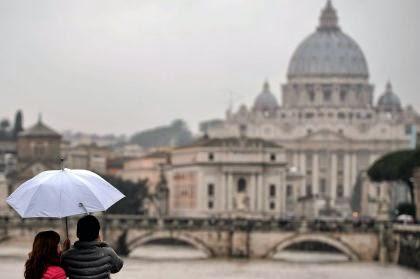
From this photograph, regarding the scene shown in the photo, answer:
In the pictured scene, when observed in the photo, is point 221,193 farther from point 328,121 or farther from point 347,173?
point 328,121

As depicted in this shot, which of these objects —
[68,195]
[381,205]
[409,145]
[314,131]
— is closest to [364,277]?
[381,205]

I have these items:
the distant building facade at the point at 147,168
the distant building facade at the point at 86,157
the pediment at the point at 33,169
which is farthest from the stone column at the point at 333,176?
the pediment at the point at 33,169

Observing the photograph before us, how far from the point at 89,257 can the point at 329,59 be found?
17975 centimetres

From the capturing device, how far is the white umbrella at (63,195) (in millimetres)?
14867

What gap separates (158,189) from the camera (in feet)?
402

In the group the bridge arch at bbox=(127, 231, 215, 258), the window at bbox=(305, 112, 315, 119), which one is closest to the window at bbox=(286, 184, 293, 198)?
the window at bbox=(305, 112, 315, 119)

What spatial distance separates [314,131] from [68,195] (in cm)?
16142

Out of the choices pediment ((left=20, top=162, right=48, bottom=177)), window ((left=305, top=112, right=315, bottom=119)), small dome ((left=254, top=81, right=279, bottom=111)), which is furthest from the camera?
small dome ((left=254, top=81, right=279, bottom=111))

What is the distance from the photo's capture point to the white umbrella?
14867 mm

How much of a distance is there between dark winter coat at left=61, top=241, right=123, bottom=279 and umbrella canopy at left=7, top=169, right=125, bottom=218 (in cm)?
33

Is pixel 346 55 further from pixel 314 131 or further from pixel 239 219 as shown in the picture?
pixel 239 219

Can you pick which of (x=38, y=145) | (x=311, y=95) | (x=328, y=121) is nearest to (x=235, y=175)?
(x=38, y=145)

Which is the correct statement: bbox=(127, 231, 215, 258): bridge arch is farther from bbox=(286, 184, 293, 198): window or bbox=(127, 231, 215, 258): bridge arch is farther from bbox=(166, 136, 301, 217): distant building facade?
bbox=(286, 184, 293, 198): window

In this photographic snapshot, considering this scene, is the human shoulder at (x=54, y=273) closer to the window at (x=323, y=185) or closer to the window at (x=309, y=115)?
the window at (x=323, y=185)
